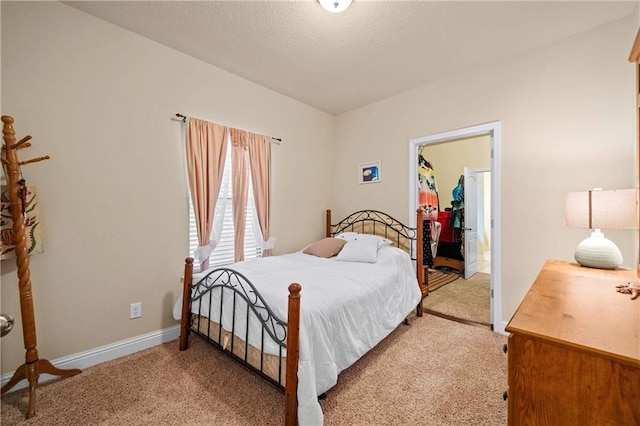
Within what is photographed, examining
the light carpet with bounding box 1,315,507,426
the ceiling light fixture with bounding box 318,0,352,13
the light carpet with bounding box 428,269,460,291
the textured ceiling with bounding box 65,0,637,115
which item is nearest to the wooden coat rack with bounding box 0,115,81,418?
the light carpet with bounding box 1,315,507,426

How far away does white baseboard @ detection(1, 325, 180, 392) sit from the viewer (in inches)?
73.7

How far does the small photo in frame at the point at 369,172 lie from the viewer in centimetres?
366

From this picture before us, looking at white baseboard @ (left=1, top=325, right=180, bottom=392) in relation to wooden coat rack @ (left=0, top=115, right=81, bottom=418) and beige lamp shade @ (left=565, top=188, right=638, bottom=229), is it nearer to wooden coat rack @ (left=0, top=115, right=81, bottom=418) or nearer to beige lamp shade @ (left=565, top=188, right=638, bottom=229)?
wooden coat rack @ (left=0, top=115, right=81, bottom=418)

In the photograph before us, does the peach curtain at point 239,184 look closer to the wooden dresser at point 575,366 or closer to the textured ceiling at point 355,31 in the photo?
the textured ceiling at point 355,31

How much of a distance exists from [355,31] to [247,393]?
2850 mm

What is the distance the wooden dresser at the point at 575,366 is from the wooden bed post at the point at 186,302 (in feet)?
7.12

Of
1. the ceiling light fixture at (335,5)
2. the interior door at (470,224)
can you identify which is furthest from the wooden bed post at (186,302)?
the interior door at (470,224)

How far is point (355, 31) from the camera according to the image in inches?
87.5

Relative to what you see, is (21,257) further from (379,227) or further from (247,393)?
(379,227)

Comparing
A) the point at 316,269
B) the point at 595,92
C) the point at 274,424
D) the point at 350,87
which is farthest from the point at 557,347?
the point at 350,87

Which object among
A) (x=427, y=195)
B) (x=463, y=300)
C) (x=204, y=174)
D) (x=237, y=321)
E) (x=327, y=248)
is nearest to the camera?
(x=237, y=321)

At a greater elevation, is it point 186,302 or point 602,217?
point 602,217

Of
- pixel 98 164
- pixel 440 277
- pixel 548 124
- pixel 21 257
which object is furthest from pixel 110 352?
pixel 440 277

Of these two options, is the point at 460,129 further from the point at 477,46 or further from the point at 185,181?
the point at 185,181
